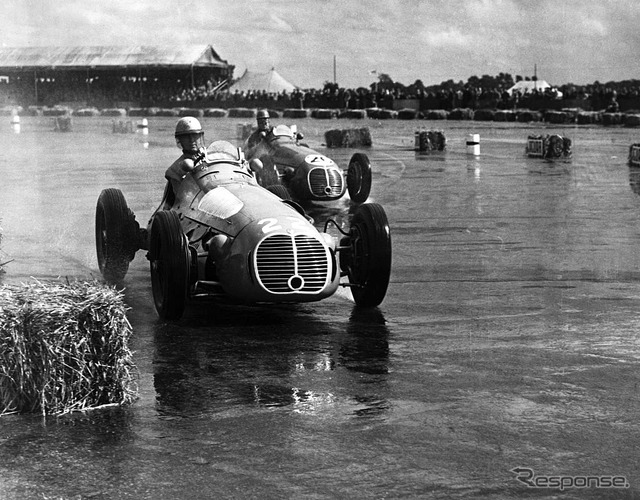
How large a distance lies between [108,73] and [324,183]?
3646 inches

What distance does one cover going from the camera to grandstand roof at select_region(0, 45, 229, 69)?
10575cm

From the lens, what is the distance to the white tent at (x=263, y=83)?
309ft

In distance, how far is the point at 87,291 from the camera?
7.00 meters

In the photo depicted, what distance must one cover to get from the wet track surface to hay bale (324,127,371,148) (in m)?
23.4

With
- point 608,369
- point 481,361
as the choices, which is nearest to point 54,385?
point 481,361

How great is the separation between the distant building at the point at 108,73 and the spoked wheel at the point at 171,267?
310 feet

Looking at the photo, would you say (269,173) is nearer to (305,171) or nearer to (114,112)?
(305,171)

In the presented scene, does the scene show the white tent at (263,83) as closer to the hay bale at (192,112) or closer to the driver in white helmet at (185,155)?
the hay bale at (192,112)

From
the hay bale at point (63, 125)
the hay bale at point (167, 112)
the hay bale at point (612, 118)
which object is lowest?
the hay bale at point (612, 118)

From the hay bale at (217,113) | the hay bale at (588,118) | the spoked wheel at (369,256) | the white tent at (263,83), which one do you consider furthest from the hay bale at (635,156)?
the white tent at (263,83)

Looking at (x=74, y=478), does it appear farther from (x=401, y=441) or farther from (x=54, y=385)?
(x=401, y=441)

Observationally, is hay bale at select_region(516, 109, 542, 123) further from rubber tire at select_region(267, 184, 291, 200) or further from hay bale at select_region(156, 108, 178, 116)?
rubber tire at select_region(267, 184, 291, 200)

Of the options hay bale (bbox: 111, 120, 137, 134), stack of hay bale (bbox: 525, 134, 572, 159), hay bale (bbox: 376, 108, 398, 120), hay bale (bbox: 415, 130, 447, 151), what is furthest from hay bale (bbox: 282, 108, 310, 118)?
stack of hay bale (bbox: 525, 134, 572, 159)

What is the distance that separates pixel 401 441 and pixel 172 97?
96.3m
